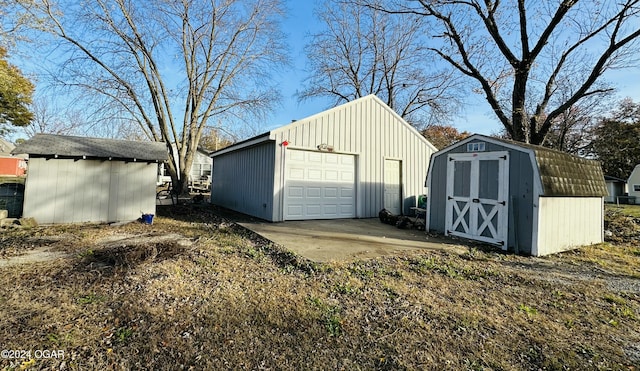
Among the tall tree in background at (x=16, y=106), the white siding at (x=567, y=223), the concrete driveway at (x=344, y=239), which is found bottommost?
the concrete driveway at (x=344, y=239)

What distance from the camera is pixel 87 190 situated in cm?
793

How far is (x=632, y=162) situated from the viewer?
29625mm

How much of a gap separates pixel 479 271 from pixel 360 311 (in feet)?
8.11

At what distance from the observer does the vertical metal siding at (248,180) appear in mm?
8500

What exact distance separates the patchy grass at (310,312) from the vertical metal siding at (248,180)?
380cm

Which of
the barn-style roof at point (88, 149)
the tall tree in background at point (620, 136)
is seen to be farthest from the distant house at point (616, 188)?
the barn-style roof at point (88, 149)

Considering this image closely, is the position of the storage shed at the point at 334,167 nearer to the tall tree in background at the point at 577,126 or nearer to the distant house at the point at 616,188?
the tall tree in background at the point at 577,126

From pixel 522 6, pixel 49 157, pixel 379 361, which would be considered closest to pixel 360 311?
pixel 379 361

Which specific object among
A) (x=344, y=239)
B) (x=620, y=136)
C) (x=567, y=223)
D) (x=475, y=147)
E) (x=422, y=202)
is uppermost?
(x=620, y=136)

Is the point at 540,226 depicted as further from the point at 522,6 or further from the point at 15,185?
the point at 15,185

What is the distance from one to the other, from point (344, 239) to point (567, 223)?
4633 mm

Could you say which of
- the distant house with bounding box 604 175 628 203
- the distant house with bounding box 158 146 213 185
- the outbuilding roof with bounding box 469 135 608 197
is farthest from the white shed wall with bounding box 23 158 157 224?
the distant house with bounding box 604 175 628 203

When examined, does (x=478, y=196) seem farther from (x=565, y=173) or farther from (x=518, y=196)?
(x=565, y=173)

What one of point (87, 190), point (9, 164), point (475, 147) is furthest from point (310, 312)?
point (9, 164)
